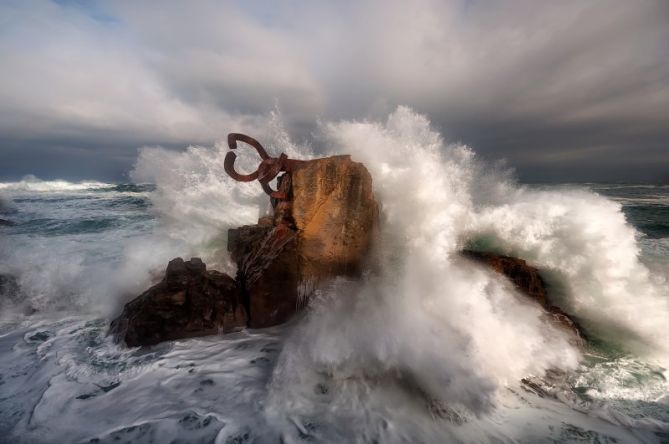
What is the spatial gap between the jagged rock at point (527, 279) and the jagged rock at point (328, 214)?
221cm

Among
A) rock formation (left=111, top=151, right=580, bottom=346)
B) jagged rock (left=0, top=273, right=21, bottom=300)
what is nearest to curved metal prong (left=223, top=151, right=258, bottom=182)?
rock formation (left=111, top=151, right=580, bottom=346)

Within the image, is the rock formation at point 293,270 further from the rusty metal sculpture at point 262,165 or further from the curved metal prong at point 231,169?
the curved metal prong at point 231,169

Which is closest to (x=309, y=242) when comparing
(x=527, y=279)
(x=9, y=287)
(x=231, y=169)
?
(x=231, y=169)

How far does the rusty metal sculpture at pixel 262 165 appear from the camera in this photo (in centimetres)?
516

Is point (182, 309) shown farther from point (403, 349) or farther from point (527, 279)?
point (527, 279)

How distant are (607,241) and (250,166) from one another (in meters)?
9.55

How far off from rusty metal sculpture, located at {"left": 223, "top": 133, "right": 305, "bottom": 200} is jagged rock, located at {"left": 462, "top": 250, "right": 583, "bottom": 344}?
358 centimetres

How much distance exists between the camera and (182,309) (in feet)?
15.9

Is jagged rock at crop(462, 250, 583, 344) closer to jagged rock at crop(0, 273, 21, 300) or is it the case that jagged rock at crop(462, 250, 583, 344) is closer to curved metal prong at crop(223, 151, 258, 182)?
curved metal prong at crop(223, 151, 258, 182)

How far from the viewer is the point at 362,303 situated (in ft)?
15.2

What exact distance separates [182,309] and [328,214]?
2.83m

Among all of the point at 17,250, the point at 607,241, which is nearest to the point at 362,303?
the point at 607,241

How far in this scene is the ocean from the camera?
3.19 meters

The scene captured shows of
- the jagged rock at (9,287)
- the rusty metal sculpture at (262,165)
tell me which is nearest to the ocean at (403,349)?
the jagged rock at (9,287)
